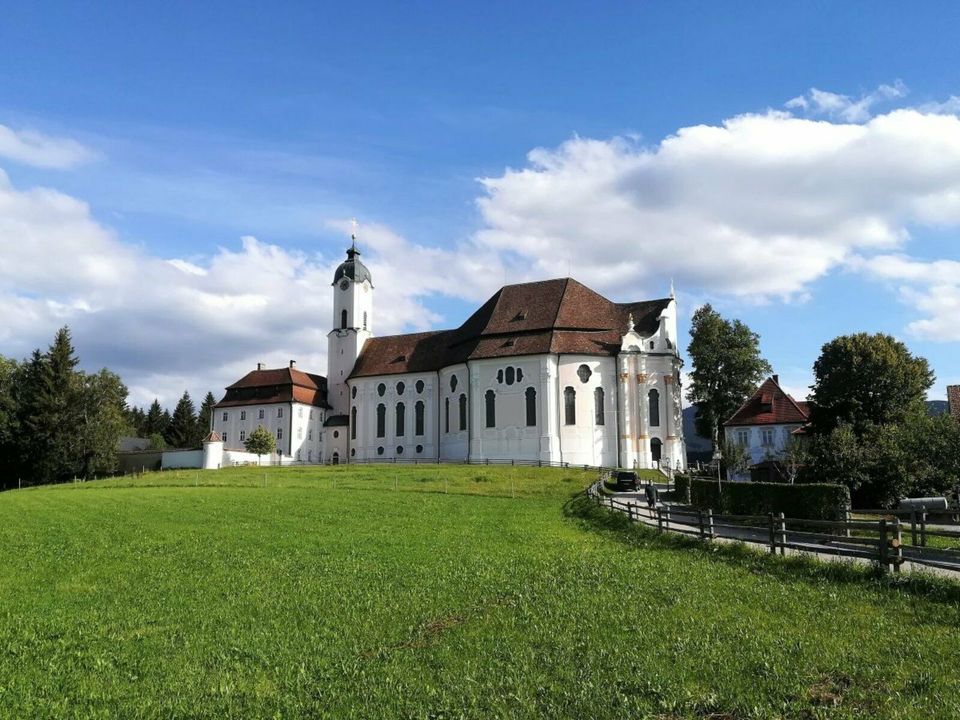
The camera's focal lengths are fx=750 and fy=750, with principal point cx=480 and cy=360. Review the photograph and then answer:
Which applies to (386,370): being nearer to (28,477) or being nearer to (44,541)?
(28,477)

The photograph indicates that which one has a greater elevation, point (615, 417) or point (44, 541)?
point (615, 417)

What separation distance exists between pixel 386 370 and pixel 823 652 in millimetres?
65764

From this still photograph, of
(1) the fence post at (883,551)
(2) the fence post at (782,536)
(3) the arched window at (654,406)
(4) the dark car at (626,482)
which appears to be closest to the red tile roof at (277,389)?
(3) the arched window at (654,406)

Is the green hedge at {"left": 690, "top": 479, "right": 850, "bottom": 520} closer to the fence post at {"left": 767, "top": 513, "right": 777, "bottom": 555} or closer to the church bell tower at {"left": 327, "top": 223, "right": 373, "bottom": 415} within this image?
the fence post at {"left": 767, "top": 513, "right": 777, "bottom": 555}

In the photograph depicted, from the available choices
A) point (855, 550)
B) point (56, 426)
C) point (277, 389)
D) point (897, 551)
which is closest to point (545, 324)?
point (277, 389)

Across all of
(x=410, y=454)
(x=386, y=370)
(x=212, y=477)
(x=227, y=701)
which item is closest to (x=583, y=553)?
(x=227, y=701)

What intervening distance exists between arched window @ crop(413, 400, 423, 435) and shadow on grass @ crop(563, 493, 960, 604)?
44597 millimetres

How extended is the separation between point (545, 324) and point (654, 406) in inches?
451

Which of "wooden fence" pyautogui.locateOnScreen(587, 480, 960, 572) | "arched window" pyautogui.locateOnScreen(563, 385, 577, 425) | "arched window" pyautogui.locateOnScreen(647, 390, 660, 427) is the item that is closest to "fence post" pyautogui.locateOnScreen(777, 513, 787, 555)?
"wooden fence" pyautogui.locateOnScreen(587, 480, 960, 572)

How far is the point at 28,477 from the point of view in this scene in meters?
65.9

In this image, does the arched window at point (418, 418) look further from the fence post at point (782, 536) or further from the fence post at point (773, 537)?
the fence post at point (773, 537)

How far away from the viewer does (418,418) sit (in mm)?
71688

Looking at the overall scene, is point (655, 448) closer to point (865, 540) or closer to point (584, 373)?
point (584, 373)

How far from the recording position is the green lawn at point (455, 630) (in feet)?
29.9
